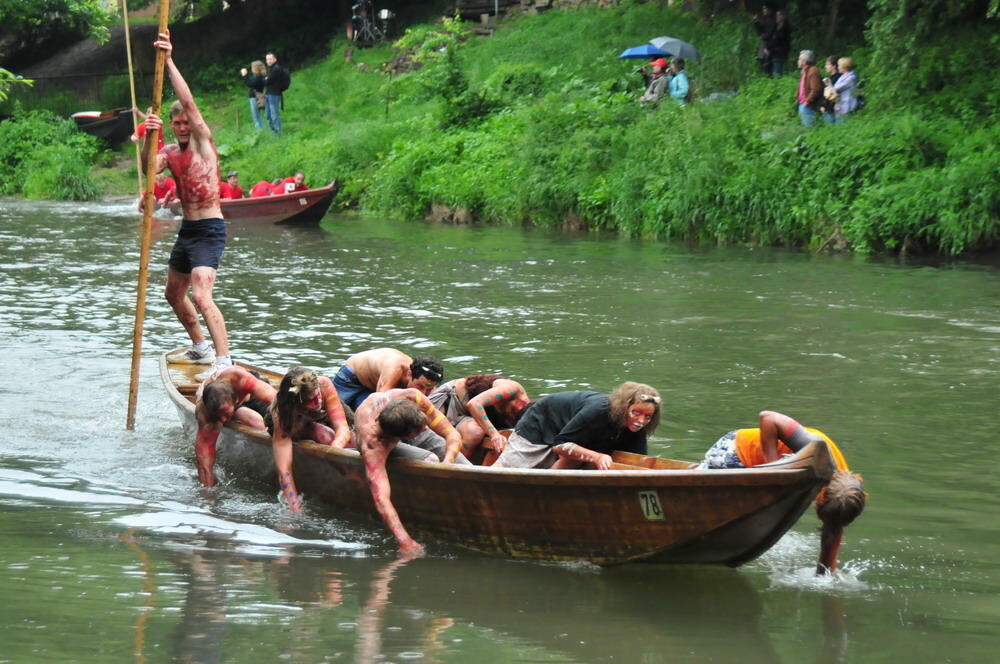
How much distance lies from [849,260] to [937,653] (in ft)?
49.1

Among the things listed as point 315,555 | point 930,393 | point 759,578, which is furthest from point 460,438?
point 930,393

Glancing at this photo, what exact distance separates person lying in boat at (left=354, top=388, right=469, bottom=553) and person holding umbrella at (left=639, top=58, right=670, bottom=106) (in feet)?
64.5

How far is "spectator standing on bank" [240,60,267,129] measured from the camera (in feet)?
118

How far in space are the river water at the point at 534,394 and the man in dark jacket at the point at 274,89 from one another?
14850 millimetres

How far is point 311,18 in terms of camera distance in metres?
45.0

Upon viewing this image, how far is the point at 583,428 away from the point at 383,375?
1.79m

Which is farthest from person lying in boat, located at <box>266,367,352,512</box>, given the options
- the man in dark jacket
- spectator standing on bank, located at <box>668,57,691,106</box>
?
the man in dark jacket

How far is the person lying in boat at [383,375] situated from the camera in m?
8.52

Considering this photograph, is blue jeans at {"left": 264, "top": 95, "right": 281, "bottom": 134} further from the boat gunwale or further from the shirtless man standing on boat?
the boat gunwale

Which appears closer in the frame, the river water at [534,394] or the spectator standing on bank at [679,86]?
the river water at [534,394]

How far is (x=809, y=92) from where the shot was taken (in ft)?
75.7

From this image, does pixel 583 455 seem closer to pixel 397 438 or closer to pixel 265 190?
pixel 397 438

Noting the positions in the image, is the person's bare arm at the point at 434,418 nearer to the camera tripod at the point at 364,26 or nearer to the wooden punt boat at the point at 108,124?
the wooden punt boat at the point at 108,124

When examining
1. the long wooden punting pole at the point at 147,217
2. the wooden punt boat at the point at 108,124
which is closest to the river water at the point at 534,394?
the long wooden punting pole at the point at 147,217
